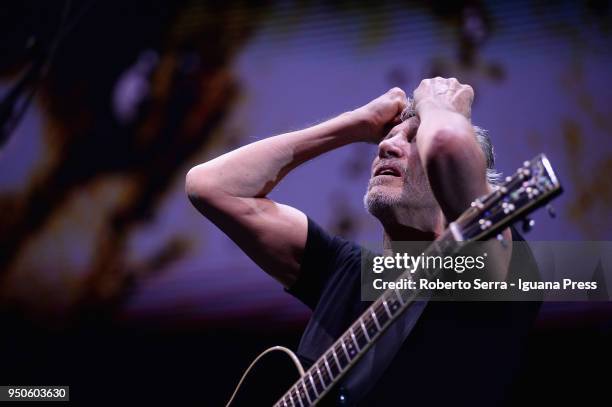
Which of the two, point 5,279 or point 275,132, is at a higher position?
point 275,132

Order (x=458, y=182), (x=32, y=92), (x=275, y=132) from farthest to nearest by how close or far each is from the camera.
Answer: (x=32, y=92)
(x=275, y=132)
(x=458, y=182)

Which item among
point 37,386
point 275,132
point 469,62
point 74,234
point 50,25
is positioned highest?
point 50,25

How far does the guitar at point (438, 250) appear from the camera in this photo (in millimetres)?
944

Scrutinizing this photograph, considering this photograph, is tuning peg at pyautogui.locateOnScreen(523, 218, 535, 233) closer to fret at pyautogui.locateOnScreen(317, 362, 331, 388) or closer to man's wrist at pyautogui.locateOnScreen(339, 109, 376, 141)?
fret at pyautogui.locateOnScreen(317, 362, 331, 388)

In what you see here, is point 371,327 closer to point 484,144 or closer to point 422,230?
point 422,230

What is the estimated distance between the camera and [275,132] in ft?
6.75

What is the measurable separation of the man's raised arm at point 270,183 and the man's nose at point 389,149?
68 millimetres

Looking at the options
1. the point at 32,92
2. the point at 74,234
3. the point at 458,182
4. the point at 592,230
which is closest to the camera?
the point at 458,182

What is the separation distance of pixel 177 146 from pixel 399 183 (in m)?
1.00

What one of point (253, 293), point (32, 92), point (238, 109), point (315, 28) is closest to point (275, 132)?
point (238, 109)

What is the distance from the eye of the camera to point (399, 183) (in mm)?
1379

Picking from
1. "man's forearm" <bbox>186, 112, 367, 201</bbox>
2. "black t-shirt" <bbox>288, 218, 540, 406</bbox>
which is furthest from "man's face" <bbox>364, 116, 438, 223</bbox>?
"black t-shirt" <bbox>288, 218, 540, 406</bbox>

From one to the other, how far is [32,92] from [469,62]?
1493 mm

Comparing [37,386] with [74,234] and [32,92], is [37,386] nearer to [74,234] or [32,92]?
[74,234]
